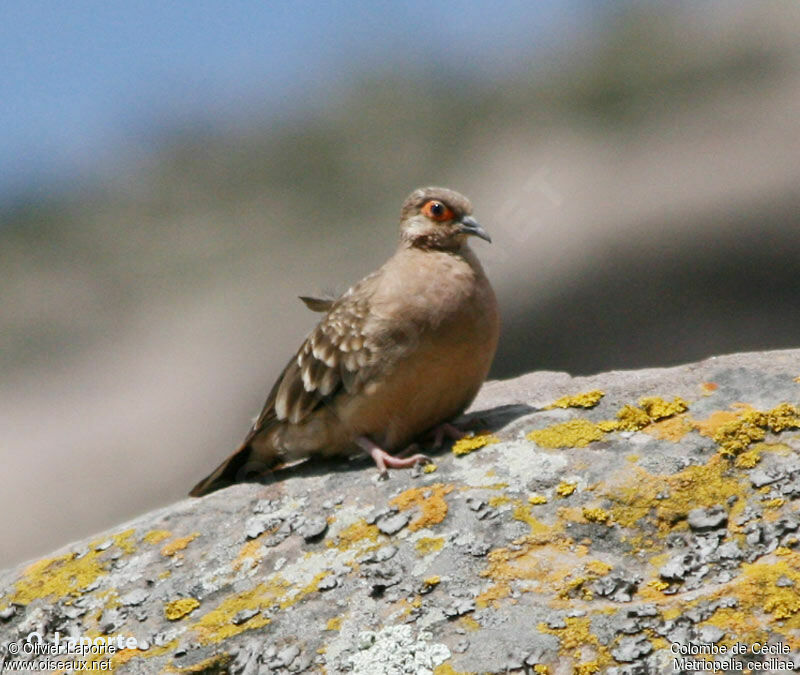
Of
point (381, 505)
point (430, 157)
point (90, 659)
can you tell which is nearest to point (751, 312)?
point (430, 157)

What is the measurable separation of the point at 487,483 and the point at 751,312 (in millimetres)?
7360

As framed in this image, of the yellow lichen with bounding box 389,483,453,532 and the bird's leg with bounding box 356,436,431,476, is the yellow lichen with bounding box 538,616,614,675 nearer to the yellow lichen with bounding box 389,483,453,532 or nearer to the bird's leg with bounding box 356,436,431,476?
the yellow lichen with bounding box 389,483,453,532

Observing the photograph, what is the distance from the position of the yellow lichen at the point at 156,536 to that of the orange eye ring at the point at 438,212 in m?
2.03

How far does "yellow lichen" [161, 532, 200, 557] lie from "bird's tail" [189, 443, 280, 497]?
2.82 feet

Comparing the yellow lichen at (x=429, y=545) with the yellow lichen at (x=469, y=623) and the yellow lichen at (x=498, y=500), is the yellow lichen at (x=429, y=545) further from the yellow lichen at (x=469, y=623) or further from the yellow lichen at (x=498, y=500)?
the yellow lichen at (x=469, y=623)

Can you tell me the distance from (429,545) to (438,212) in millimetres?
2042

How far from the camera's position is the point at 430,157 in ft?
59.0

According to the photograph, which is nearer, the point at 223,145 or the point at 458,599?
the point at 458,599

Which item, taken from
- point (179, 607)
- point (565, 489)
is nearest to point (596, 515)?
point (565, 489)

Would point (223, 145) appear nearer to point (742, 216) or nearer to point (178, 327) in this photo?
point (178, 327)

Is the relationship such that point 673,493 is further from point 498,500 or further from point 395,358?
point 395,358

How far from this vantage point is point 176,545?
6.05 m

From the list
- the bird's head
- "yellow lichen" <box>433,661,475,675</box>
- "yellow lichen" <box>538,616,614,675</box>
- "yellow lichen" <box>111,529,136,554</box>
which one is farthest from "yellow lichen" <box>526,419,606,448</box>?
"yellow lichen" <box>111,529,136,554</box>

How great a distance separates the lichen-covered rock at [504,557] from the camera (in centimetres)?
481
